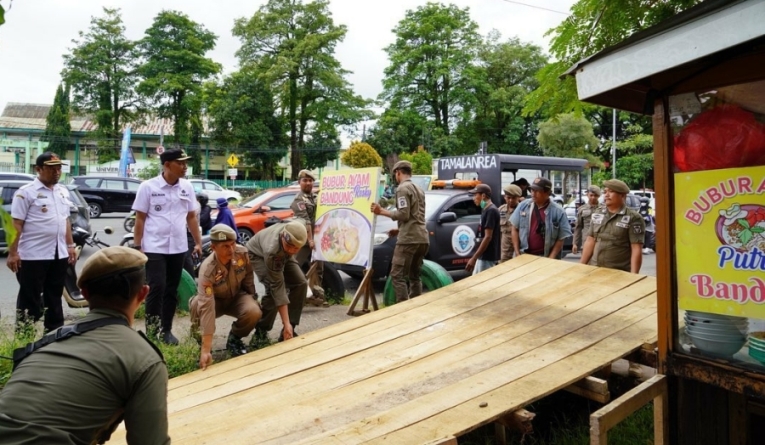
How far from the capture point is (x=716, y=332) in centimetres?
266

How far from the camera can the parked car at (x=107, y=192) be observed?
22.5m

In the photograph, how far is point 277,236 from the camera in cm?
511

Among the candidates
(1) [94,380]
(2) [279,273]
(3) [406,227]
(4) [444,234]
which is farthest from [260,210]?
(1) [94,380]

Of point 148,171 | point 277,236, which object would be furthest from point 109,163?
point 277,236

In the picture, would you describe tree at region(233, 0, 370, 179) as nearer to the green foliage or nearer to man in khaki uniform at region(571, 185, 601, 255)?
the green foliage

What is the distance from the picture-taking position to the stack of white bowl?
8.55ft

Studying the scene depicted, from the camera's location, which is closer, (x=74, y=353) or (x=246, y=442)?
(x=74, y=353)

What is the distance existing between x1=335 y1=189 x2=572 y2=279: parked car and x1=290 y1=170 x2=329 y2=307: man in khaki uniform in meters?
1.20

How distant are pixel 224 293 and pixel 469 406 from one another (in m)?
2.56

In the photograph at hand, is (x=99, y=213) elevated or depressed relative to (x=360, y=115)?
depressed

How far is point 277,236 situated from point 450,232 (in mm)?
4794

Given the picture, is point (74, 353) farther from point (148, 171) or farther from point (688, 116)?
point (148, 171)

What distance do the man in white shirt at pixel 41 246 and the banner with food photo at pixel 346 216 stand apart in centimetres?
301

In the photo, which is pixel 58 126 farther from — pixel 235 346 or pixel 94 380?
pixel 94 380
